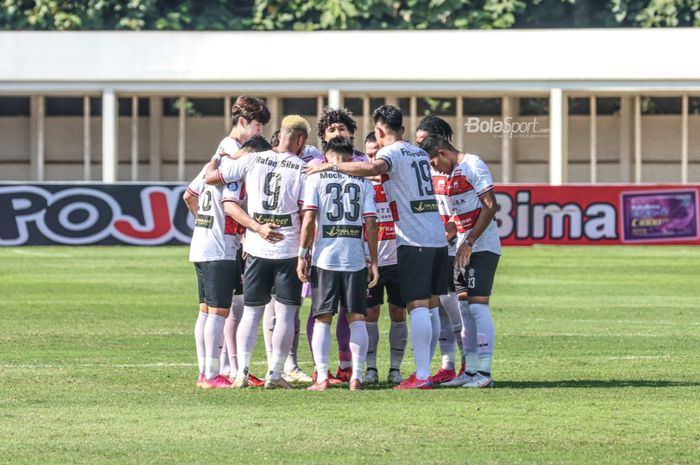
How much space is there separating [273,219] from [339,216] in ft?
1.70

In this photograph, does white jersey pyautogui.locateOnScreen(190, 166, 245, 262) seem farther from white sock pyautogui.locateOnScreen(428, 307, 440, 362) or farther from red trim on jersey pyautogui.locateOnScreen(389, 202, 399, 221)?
white sock pyautogui.locateOnScreen(428, 307, 440, 362)

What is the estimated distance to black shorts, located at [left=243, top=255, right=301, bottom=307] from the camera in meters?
11.7

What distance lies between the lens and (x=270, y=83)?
43.0 m

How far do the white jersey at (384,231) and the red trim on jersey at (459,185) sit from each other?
21.0 inches

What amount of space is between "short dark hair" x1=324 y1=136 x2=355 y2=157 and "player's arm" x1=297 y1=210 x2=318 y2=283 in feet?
1.60

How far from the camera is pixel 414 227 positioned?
467 inches

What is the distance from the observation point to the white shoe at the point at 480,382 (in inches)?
469

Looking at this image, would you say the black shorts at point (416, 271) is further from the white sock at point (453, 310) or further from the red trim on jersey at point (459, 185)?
the white sock at point (453, 310)

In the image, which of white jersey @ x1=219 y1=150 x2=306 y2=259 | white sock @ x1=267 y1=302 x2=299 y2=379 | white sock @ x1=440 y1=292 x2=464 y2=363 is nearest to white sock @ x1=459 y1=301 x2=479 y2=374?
white sock @ x1=440 y1=292 x2=464 y2=363

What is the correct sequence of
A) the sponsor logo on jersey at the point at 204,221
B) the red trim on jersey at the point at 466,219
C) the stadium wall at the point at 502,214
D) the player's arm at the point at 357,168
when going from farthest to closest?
1. the stadium wall at the point at 502,214
2. the red trim on jersey at the point at 466,219
3. the sponsor logo on jersey at the point at 204,221
4. the player's arm at the point at 357,168

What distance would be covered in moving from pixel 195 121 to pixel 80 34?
5212 mm

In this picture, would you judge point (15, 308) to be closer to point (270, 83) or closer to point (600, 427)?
point (600, 427)

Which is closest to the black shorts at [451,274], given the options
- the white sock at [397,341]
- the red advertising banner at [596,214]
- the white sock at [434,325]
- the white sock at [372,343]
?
the white sock at [434,325]

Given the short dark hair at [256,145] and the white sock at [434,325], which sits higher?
the short dark hair at [256,145]
